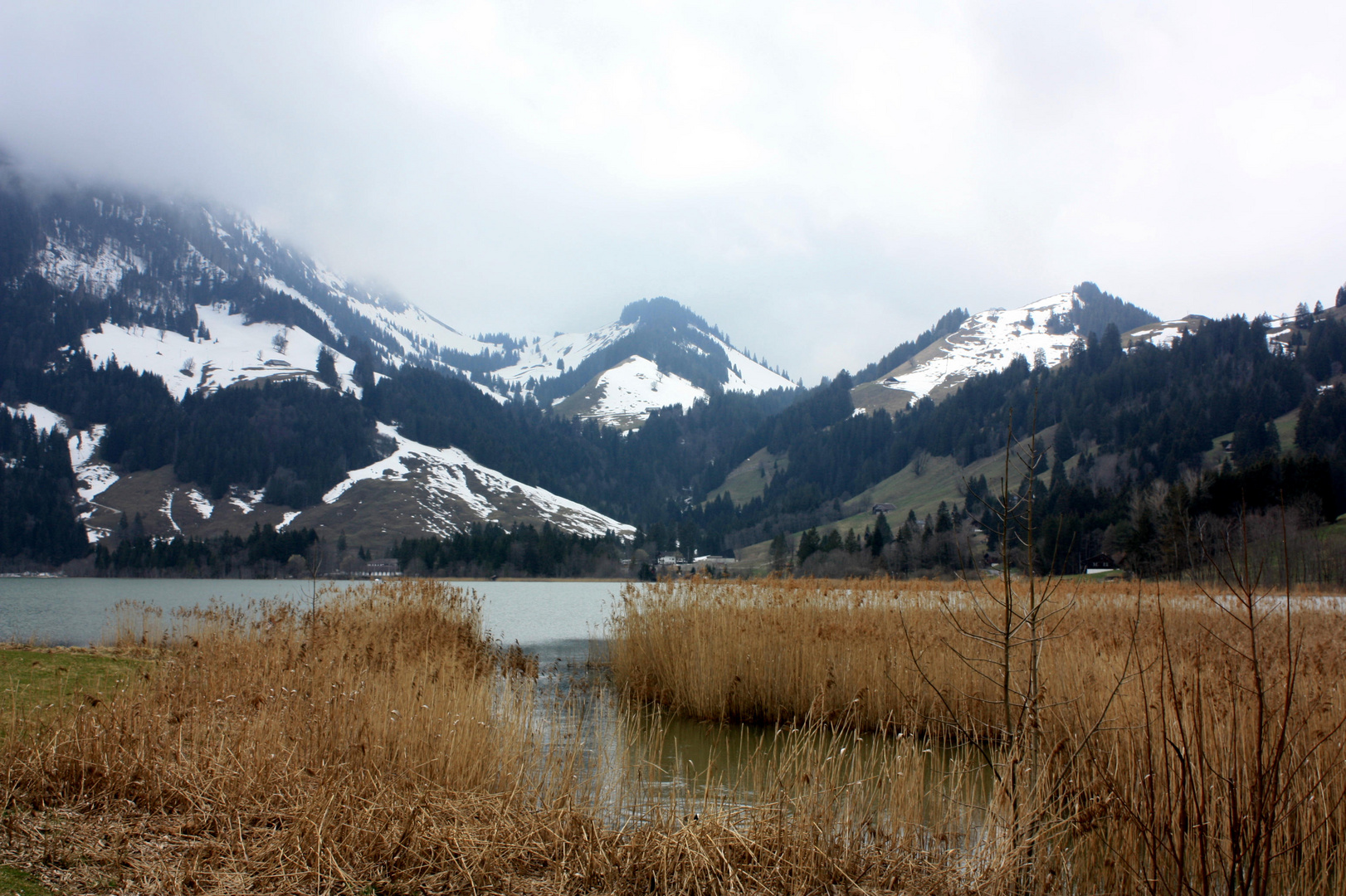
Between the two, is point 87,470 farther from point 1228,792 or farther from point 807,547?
point 1228,792

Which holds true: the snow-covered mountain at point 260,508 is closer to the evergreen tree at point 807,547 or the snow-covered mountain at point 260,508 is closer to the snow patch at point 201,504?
the snow patch at point 201,504

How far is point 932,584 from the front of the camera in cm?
1995

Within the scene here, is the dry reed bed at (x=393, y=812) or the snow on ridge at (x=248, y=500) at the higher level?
the snow on ridge at (x=248, y=500)

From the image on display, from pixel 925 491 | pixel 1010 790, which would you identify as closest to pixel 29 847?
pixel 1010 790

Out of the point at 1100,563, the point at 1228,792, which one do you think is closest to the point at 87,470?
the point at 1100,563

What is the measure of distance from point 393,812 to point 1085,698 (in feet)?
25.1

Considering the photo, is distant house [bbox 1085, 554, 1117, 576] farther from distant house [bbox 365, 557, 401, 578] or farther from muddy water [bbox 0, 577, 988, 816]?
distant house [bbox 365, 557, 401, 578]

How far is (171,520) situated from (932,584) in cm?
18239

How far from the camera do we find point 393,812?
5848mm

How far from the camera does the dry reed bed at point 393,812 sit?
517cm

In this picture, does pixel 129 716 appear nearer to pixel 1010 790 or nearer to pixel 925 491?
pixel 1010 790

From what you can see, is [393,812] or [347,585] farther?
[347,585]

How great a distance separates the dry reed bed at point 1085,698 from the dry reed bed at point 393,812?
896 millimetres

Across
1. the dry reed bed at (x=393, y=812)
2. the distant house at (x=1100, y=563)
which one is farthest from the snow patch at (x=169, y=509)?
the dry reed bed at (x=393, y=812)
